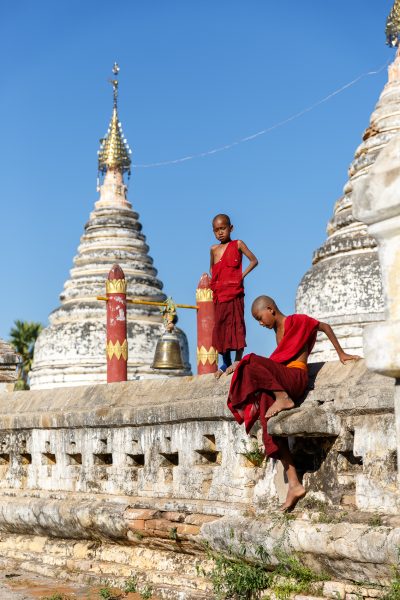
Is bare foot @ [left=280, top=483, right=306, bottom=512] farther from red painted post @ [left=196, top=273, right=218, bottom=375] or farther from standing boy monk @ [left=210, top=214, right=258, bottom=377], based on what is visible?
red painted post @ [left=196, top=273, right=218, bottom=375]

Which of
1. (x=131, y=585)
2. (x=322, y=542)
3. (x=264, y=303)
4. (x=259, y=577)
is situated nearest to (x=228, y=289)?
(x=264, y=303)

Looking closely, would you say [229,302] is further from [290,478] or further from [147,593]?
[147,593]

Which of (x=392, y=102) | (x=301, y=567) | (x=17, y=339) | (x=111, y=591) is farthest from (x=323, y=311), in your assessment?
(x=17, y=339)

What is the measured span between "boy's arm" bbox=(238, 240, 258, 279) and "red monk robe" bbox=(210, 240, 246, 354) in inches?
1.4

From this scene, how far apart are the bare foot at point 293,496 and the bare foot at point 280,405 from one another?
18.4 inches

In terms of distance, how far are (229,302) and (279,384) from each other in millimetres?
1906

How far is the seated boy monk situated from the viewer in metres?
6.14

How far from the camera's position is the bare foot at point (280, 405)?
6117 millimetres

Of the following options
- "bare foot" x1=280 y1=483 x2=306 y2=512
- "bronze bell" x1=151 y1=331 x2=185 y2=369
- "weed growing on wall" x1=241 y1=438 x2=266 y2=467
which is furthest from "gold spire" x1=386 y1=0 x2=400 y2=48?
"bare foot" x1=280 y1=483 x2=306 y2=512

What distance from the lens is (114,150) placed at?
2622 centimetres

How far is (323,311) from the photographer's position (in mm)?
16250

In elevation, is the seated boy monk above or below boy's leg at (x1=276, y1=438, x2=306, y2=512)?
above

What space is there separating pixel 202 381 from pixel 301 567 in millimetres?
2100

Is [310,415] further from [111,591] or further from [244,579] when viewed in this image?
[111,591]
